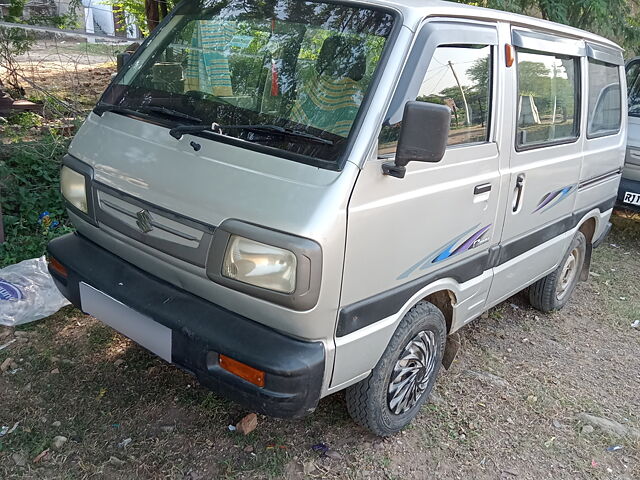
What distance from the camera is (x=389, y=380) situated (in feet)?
9.12

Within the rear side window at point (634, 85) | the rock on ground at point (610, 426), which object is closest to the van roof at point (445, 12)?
the rock on ground at point (610, 426)

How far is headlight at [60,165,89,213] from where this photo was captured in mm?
2783

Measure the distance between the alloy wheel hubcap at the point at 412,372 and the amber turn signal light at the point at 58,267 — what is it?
1.68m

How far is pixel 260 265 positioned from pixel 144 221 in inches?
25.4

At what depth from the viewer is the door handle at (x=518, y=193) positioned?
318 cm

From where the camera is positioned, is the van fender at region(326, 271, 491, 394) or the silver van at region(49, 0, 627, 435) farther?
the van fender at region(326, 271, 491, 394)

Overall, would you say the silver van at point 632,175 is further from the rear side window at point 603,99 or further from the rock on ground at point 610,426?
the rock on ground at point 610,426

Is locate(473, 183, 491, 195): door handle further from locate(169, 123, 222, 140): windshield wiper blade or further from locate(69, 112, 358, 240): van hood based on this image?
→ locate(169, 123, 222, 140): windshield wiper blade

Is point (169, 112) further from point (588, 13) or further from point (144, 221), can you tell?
point (588, 13)

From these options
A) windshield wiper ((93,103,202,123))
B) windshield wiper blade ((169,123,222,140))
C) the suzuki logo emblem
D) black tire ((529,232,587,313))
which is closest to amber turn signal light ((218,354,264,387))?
the suzuki logo emblem

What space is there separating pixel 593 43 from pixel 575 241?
1.45 metres

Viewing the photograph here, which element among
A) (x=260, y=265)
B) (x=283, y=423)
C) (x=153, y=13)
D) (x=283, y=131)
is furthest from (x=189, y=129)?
(x=153, y=13)

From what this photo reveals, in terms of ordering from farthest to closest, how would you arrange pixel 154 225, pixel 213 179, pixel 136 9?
pixel 136 9 < pixel 154 225 < pixel 213 179

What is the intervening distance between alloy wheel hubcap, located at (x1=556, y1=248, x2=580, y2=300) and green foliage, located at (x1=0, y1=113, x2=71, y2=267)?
4026 millimetres
